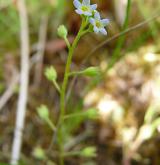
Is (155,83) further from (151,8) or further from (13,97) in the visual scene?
(13,97)

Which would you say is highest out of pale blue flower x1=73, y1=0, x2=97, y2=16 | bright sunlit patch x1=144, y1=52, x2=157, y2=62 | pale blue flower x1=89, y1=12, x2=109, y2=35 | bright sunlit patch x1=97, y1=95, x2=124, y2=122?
bright sunlit patch x1=144, y1=52, x2=157, y2=62

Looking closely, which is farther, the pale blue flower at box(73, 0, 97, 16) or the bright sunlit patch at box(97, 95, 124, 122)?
the bright sunlit patch at box(97, 95, 124, 122)

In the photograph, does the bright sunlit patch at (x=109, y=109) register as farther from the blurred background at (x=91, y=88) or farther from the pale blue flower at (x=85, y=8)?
the pale blue flower at (x=85, y=8)

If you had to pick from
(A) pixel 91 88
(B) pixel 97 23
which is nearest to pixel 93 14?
(B) pixel 97 23

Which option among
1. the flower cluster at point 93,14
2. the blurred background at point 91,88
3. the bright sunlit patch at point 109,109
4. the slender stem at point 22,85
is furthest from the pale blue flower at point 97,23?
the bright sunlit patch at point 109,109

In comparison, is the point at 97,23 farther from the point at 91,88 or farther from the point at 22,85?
the point at 22,85

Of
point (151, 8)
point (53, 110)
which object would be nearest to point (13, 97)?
point (53, 110)

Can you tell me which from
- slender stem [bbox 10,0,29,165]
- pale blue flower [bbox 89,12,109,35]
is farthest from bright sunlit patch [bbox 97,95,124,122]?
Answer: pale blue flower [bbox 89,12,109,35]

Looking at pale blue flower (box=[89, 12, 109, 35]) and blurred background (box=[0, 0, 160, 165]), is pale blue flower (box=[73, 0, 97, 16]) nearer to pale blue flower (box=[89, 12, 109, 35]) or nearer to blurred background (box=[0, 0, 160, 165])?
pale blue flower (box=[89, 12, 109, 35])
